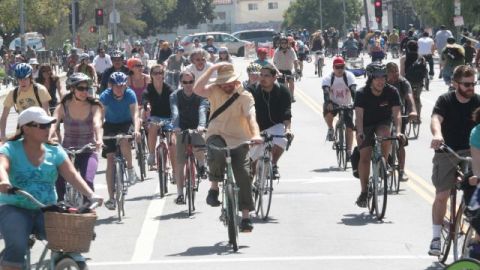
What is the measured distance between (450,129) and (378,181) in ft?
10.6

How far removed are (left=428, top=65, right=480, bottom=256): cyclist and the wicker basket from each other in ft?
12.4

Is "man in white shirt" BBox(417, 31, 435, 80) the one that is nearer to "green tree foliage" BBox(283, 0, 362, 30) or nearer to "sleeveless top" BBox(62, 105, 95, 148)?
"sleeveless top" BBox(62, 105, 95, 148)

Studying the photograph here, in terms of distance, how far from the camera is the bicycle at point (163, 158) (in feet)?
57.1

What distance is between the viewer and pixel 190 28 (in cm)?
→ 15000

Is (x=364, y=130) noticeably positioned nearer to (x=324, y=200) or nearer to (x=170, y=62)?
(x=324, y=200)

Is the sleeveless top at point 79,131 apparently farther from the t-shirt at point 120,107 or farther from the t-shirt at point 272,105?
the t-shirt at point 272,105

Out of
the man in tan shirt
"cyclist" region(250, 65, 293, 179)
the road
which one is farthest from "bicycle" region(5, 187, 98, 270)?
"cyclist" region(250, 65, 293, 179)

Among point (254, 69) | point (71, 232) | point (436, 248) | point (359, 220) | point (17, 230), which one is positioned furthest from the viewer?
point (254, 69)

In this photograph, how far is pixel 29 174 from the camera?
9.39m

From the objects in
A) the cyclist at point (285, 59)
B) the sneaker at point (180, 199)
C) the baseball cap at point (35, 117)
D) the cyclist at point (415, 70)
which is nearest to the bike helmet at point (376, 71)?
the sneaker at point (180, 199)

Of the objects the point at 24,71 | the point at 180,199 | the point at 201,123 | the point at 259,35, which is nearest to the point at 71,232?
the point at 201,123

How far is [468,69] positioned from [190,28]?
13933 cm

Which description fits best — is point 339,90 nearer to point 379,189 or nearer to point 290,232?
point 379,189

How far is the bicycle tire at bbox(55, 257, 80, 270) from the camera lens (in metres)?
8.88
